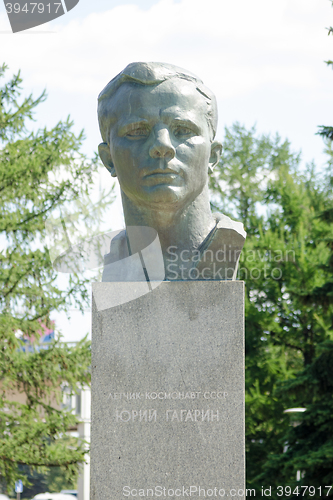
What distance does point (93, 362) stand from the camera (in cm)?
438

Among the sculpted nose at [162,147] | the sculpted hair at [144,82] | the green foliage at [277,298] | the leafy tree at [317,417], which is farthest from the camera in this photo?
the green foliage at [277,298]

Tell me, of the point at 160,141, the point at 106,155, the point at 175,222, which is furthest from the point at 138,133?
the point at 175,222

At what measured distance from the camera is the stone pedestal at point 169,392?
168 inches

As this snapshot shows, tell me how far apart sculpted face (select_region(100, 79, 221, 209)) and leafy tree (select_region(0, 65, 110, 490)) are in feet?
23.8

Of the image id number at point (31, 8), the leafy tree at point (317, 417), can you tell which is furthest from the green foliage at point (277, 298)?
the image id number at point (31, 8)

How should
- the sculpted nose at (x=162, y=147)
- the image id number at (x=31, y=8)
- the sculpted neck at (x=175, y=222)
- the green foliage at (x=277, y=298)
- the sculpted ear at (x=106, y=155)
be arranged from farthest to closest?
the green foliage at (x=277, y=298), the image id number at (x=31, y=8), the sculpted ear at (x=106, y=155), the sculpted neck at (x=175, y=222), the sculpted nose at (x=162, y=147)

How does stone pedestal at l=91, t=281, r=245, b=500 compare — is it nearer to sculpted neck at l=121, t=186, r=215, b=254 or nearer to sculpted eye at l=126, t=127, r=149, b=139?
sculpted neck at l=121, t=186, r=215, b=254

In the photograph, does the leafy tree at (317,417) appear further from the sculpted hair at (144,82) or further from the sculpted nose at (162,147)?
the sculpted nose at (162,147)

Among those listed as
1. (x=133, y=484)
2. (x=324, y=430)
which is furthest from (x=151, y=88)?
(x=324, y=430)

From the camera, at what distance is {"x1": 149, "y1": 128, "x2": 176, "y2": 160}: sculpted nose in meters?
4.43

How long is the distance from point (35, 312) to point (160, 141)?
874 cm

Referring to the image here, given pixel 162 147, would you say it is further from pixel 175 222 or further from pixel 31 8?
pixel 31 8

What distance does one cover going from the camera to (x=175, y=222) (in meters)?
4.71

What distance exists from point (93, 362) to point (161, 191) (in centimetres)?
118
